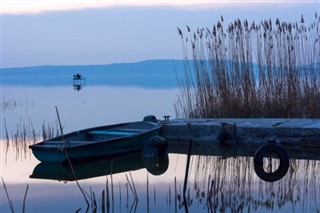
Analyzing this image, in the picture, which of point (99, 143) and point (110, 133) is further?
point (110, 133)

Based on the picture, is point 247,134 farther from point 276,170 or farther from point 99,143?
point 99,143

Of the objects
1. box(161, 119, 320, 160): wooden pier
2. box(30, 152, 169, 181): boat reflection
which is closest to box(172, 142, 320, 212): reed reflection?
box(161, 119, 320, 160): wooden pier

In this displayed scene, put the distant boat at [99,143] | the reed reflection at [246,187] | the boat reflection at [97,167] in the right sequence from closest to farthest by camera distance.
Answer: the reed reflection at [246,187]
the boat reflection at [97,167]
the distant boat at [99,143]

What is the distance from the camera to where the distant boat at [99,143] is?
29.3 ft

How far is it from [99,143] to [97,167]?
0.32 meters

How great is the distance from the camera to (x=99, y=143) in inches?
365

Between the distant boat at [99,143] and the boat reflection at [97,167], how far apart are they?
116mm

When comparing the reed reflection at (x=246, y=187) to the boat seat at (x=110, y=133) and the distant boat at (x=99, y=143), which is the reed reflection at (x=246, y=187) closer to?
the distant boat at (x=99, y=143)

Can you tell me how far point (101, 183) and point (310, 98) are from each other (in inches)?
151

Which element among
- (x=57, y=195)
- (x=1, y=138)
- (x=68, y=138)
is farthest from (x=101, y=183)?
(x=1, y=138)

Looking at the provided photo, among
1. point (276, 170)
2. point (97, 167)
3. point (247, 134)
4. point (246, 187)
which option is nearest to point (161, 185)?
point (246, 187)

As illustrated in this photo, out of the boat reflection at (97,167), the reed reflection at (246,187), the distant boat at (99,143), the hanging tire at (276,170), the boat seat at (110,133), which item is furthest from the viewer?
the boat seat at (110,133)

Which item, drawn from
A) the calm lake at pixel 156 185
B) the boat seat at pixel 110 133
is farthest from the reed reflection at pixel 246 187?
the boat seat at pixel 110 133

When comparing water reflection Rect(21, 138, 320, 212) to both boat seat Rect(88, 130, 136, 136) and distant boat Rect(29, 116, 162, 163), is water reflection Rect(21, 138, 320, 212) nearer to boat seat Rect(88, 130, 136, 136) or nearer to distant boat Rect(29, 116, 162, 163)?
distant boat Rect(29, 116, 162, 163)
